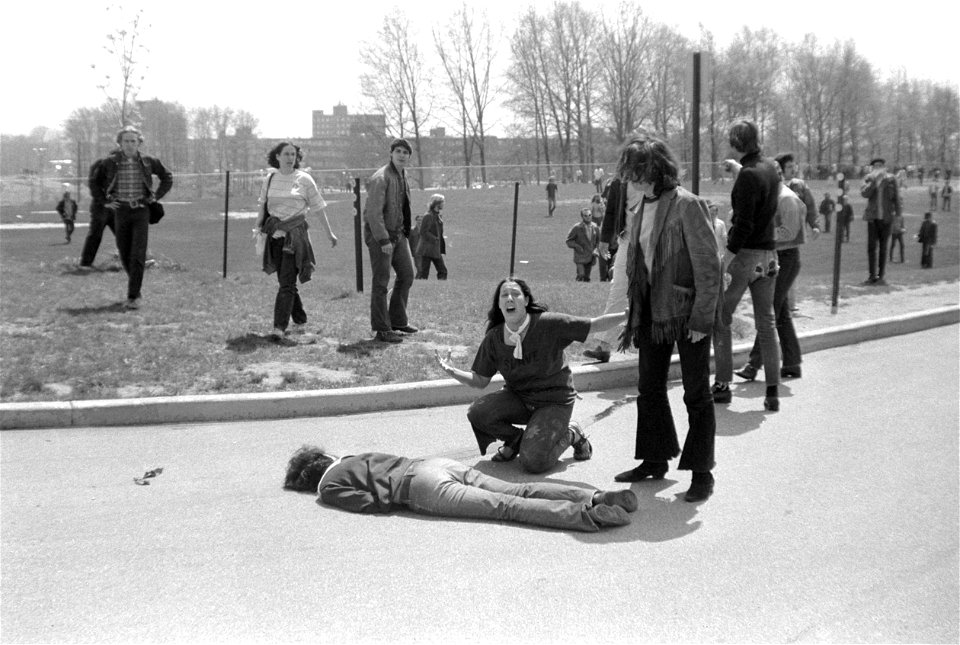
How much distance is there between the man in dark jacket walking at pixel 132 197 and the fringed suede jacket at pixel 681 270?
6945 mm

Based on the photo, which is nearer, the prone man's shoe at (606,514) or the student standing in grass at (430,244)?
the prone man's shoe at (606,514)

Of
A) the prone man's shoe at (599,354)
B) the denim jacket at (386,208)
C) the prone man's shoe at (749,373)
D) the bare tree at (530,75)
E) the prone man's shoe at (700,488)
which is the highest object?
the bare tree at (530,75)

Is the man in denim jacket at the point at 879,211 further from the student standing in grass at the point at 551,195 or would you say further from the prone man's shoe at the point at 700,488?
the student standing in grass at the point at 551,195

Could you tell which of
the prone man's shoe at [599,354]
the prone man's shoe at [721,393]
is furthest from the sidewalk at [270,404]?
the prone man's shoe at [721,393]

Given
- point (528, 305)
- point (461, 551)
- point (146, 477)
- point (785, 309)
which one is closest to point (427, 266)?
point (785, 309)

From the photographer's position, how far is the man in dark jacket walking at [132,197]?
10.7 meters

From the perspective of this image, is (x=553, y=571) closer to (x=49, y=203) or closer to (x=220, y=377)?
(x=220, y=377)

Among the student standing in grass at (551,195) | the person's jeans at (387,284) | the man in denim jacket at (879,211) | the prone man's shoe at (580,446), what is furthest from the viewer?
the student standing in grass at (551,195)

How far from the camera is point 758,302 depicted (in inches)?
302

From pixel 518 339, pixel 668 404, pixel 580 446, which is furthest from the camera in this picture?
pixel 580 446

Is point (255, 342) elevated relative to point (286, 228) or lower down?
lower down

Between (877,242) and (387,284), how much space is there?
11.2 metres

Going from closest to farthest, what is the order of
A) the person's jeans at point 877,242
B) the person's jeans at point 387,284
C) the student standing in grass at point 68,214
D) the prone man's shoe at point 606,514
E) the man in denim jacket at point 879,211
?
the prone man's shoe at point 606,514 → the person's jeans at point 387,284 → the person's jeans at point 877,242 → the man in denim jacket at point 879,211 → the student standing in grass at point 68,214

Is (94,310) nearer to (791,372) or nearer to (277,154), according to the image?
(277,154)
